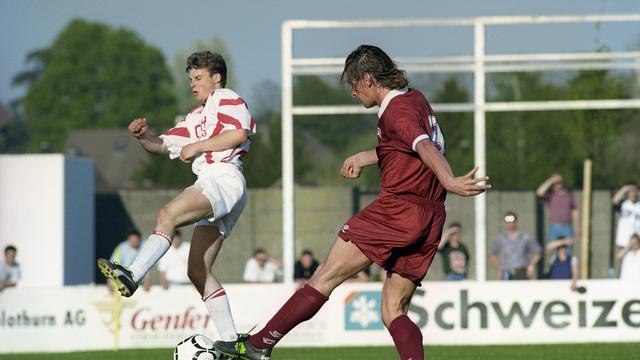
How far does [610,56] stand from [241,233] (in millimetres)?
9507

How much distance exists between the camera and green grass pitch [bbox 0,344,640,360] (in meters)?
14.5

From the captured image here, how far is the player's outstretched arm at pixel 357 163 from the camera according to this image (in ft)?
29.2

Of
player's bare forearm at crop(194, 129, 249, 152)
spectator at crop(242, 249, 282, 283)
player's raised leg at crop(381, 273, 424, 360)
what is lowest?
spectator at crop(242, 249, 282, 283)

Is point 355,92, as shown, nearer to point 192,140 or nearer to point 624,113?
point 192,140

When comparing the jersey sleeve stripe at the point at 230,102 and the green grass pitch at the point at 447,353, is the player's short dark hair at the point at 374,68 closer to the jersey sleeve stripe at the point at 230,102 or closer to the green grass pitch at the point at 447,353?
the jersey sleeve stripe at the point at 230,102

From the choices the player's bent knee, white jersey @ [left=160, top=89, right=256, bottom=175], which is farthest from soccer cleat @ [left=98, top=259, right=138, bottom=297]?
white jersey @ [left=160, top=89, right=256, bottom=175]

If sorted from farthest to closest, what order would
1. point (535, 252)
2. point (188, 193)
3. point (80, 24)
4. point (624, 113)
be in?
1. point (80, 24)
2. point (624, 113)
3. point (535, 252)
4. point (188, 193)

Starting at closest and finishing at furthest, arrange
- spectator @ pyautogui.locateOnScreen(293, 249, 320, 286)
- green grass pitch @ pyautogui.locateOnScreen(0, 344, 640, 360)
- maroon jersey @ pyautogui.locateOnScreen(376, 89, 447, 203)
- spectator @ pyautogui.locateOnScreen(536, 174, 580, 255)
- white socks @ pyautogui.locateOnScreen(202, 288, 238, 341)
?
1. maroon jersey @ pyautogui.locateOnScreen(376, 89, 447, 203)
2. white socks @ pyautogui.locateOnScreen(202, 288, 238, 341)
3. green grass pitch @ pyautogui.locateOnScreen(0, 344, 640, 360)
4. spectator @ pyautogui.locateOnScreen(293, 249, 320, 286)
5. spectator @ pyautogui.locateOnScreen(536, 174, 580, 255)

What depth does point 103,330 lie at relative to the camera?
1792cm

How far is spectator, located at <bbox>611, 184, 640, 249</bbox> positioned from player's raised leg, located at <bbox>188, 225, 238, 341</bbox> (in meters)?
11.8

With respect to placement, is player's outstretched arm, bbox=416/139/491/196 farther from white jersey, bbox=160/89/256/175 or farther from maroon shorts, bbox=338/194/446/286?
white jersey, bbox=160/89/256/175

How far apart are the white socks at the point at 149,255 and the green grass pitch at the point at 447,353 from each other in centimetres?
546

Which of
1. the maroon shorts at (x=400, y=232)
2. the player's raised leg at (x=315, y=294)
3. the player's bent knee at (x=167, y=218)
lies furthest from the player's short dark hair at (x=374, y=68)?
the player's bent knee at (x=167, y=218)

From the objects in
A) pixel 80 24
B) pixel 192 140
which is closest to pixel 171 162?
pixel 80 24
